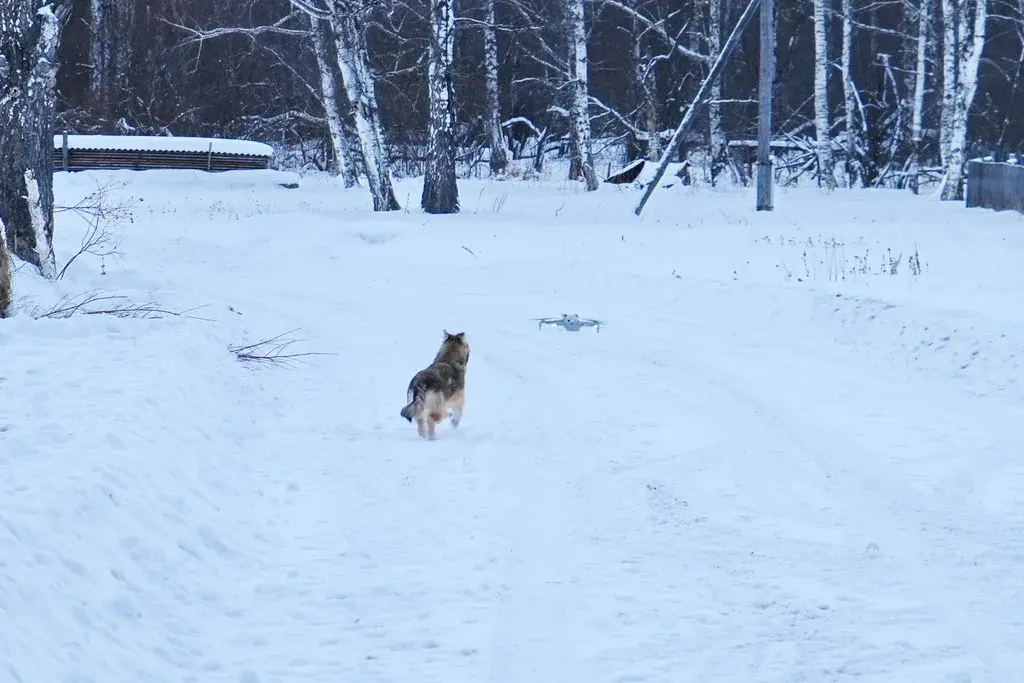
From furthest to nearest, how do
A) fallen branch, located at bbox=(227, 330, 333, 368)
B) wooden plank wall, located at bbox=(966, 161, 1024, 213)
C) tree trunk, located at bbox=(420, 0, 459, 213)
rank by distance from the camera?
tree trunk, located at bbox=(420, 0, 459, 213) → wooden plank wall, located at bbox=(966, 161, 1024, 213) → fallen branch, located at bbox=(227, 330, 333, 368)

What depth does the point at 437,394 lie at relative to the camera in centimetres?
873

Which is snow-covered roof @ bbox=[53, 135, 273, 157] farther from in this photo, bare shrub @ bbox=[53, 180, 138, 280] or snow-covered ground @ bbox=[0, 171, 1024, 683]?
snow-covered ground @ bbox=[0, 171, 1024, 683]

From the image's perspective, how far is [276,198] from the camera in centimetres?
3064

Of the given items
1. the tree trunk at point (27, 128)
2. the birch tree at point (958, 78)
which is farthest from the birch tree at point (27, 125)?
the birch tree at point (958, 78)

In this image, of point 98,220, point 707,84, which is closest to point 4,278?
point 98,220

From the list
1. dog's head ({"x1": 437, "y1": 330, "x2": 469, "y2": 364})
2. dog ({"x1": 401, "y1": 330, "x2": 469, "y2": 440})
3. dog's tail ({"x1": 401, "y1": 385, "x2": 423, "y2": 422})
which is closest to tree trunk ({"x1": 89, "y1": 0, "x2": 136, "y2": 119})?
dog's head ({"x1": 437, "y1": 330, "x2": 469, "y2": 364})

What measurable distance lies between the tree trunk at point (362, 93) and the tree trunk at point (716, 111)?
10.5m

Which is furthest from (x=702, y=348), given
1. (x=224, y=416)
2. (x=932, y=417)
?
(x=224, y=416)

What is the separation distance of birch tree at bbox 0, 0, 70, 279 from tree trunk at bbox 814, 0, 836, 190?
22269 millimetres

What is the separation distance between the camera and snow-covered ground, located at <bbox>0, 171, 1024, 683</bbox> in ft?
16.6

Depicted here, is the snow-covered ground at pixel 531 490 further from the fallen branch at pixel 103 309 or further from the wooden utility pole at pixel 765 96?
the wooden utility pole at pixel 765 96

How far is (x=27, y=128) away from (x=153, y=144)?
2097 centimetres

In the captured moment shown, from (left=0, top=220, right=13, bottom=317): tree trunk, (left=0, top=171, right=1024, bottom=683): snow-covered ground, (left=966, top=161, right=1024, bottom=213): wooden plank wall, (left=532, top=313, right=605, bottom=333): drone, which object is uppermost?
(left=966, top=161, right=1024, bottom=213): wooden plank wall

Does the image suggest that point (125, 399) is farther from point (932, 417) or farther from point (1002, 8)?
point (1002, 8)
